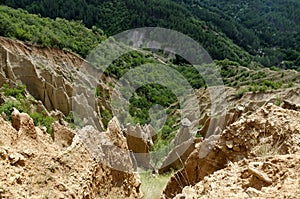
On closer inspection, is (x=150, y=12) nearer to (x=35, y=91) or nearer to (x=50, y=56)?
(x=50, y=56)

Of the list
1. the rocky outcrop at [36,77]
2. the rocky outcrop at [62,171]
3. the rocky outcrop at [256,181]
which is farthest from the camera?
the rocky outcrop at [36,77]

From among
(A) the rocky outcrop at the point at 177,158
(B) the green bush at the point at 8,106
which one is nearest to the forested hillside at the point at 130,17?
(B) the green bush at the point at 8,106

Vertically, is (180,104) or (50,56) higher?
(50,56)

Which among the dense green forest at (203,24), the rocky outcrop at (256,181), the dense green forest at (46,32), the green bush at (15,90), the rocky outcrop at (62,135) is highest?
the rocky outcrop at (256,181)

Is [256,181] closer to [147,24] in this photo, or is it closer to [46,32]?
[46,32]

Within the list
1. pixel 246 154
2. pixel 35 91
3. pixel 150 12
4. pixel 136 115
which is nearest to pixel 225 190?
pixel 246 154

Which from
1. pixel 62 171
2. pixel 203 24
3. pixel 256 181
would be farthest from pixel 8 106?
pixel 203 24

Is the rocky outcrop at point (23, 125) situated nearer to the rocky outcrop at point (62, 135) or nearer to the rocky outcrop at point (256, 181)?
the rocky outcrop at point (62, 135)

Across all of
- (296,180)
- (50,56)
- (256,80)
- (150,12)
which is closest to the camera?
(296,180)
